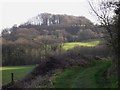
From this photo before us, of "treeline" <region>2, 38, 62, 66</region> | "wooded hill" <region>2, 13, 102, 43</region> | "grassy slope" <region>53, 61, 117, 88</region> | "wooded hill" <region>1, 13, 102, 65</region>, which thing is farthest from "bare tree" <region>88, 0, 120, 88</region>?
"wooded hill" <region>2, 13, 102, 43</region>

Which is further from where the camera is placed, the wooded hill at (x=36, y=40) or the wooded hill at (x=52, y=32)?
the wooded hill at (x=52, y=32)

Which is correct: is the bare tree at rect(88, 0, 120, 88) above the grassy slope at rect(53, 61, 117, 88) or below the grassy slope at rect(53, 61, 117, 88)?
above

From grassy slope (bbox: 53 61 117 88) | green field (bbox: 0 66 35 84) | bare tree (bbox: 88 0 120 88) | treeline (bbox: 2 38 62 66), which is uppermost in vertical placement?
bare tree (bbox: 88 0 120 88)

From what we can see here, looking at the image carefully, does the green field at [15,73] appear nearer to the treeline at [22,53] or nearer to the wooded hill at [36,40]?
the wooded hill at [36,40]

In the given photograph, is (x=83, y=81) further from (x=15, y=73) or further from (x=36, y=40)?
(x=36, y=40)

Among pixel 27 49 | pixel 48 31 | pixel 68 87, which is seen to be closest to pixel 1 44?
pixel 27 49

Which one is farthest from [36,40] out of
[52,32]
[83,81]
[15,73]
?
[83,81]

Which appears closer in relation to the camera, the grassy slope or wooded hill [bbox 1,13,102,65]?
the grassy slope

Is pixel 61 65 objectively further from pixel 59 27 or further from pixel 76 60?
pixel 59 27

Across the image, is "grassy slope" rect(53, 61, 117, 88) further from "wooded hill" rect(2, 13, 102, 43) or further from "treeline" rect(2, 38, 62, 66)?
"wooded hill" rect(2, 13, 102, 43)

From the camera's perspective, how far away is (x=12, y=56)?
60969mm

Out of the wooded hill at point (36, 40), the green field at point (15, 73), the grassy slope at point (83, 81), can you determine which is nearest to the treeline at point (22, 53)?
the wooded hill at point (36, 40)

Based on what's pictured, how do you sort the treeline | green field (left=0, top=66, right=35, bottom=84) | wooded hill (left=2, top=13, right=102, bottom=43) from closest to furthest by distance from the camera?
1. green field (left=0, top=66, right=35, bottom=84)
2. the treeline
3. wooded hill (left=2, top=13, right=102, bottom=43)

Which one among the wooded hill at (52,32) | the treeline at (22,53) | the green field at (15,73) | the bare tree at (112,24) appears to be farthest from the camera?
the wooded hill at (52,32)
